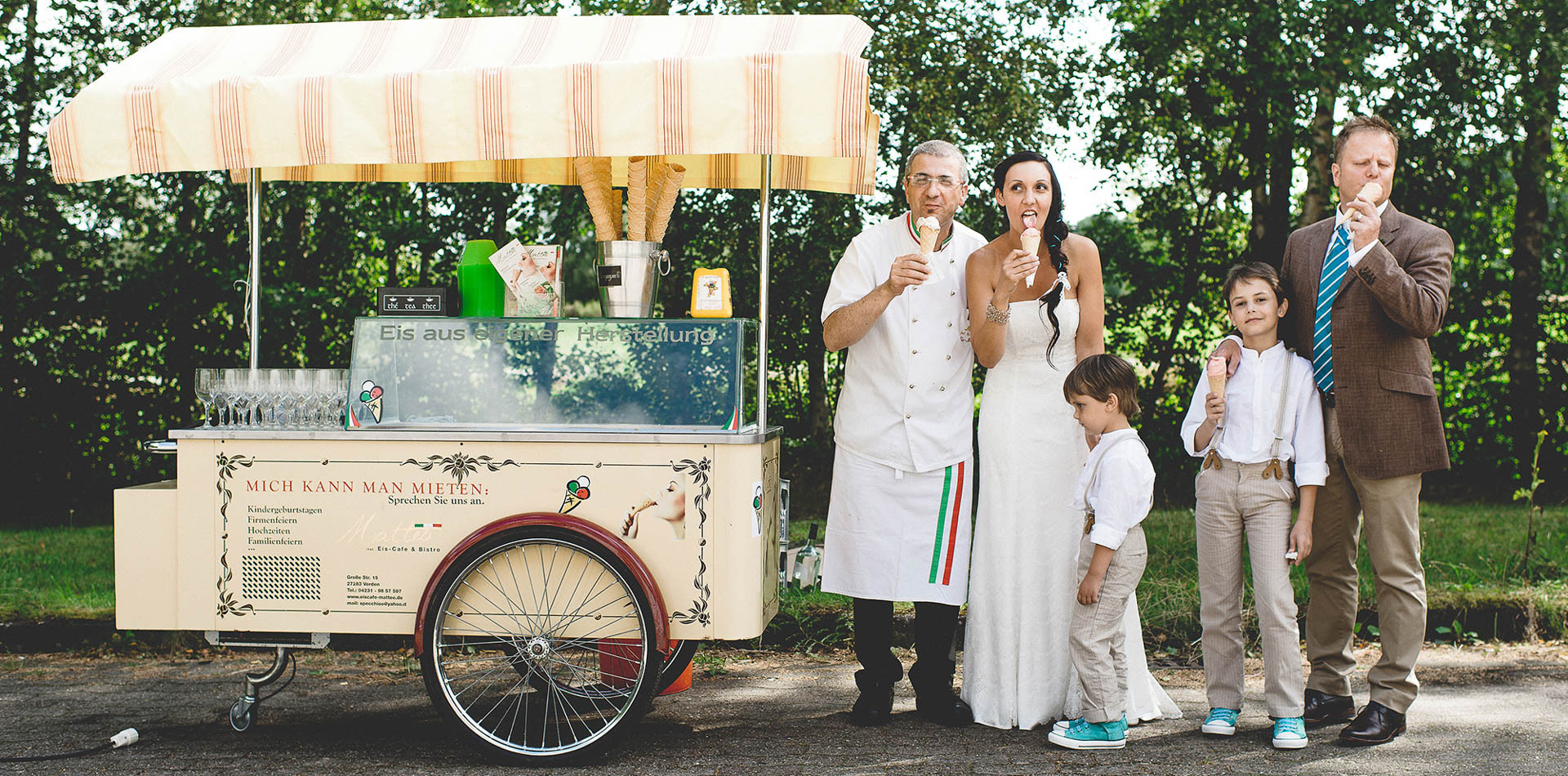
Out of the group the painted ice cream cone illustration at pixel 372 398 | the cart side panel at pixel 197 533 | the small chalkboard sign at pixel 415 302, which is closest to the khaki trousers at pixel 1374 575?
the small chalkboard sign at pixel 415 302

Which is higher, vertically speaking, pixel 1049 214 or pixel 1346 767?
pixel 1049 214

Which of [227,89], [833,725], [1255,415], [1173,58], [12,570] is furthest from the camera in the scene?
[1173,58]

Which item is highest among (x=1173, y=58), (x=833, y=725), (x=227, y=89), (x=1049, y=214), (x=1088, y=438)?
(x=1173, y=58)

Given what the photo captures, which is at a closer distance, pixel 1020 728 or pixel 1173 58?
pixel 1020 728

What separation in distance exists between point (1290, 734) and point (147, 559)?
3.69 metres

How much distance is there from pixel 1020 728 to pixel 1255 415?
4.28 ft

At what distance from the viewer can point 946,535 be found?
3873 mm

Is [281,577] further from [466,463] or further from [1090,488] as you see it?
[1090,488]

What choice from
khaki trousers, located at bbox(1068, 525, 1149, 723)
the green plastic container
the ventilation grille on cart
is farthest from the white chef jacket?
the ventilation grille on cart

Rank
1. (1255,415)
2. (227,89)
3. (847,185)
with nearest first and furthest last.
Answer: (227,89) < (1255,415) < (847,185)

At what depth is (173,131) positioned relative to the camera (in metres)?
3.51

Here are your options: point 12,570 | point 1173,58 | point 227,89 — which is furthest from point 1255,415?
point 12,570

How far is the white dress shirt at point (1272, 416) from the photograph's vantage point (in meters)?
3.70

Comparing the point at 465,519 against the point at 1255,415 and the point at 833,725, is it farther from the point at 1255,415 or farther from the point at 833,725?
the point at 1255,415
